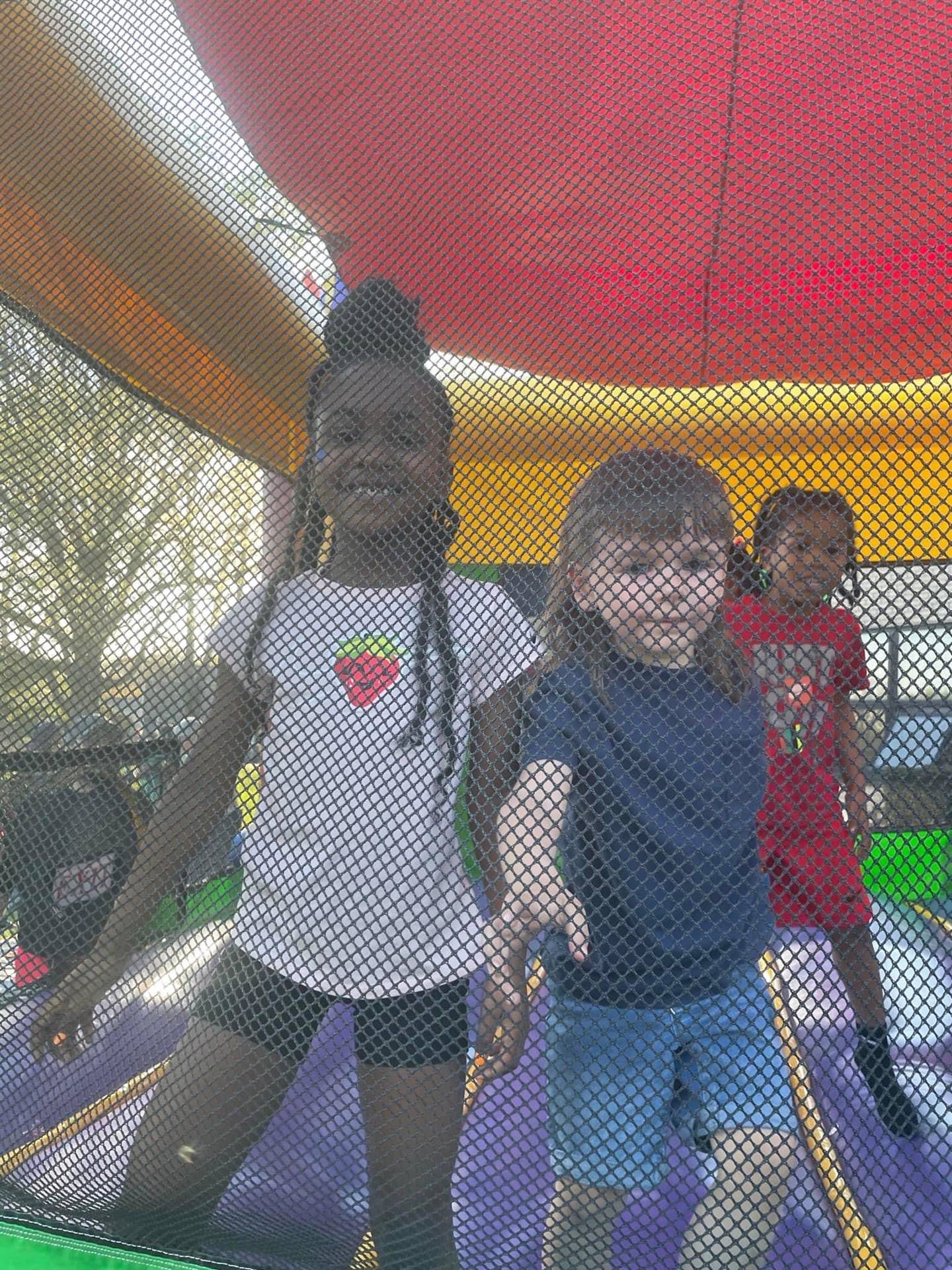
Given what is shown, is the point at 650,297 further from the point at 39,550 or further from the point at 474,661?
the point at 39,550

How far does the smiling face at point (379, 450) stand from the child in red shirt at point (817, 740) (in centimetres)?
23

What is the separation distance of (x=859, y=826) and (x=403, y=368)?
1.41ft

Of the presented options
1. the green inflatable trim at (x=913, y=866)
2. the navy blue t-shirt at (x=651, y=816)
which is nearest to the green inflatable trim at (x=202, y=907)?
the navy blue t-shirt at (x=651, y=816)

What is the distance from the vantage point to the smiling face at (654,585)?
0.58 meters

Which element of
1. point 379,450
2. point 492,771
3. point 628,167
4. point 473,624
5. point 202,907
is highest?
point 628,167

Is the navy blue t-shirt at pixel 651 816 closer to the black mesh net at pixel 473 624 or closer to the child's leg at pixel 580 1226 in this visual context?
the black mesh net at pixel 473 624

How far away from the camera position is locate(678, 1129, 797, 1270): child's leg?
0.59 meters

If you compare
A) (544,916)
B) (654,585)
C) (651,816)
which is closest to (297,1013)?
(544,916)

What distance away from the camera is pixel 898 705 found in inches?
22.5

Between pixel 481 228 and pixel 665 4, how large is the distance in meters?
0.20

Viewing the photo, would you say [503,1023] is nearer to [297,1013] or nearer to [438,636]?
[297,1013]

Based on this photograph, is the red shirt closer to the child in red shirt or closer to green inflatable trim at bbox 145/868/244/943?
the child in red shirt

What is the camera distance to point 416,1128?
0.72 metres

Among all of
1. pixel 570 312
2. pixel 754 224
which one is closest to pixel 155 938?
pixel 570 312
